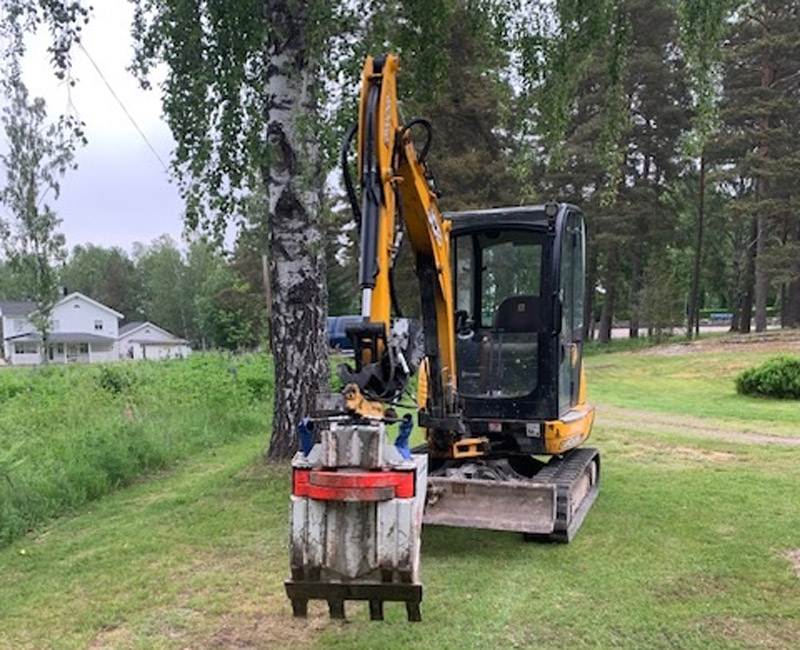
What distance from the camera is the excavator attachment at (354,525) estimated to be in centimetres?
347

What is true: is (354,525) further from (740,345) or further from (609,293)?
(609,293)

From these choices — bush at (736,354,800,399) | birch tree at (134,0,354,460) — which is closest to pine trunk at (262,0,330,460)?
birch tree at (134,0,354,460)

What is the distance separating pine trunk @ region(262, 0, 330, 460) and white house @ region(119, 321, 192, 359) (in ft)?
203

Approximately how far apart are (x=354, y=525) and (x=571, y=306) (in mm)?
3763

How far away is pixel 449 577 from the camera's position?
16.7 ft

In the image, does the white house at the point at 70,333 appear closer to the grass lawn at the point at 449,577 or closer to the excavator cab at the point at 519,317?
the grass lawn at the point at 449,577

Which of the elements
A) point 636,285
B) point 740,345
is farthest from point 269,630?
point 636,285

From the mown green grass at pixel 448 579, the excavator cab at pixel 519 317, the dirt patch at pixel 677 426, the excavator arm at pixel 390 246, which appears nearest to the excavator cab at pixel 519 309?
the excavator cab at pixel 519 317

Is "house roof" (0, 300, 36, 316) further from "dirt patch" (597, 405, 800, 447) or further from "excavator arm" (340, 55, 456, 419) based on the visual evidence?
"excavator arm" (340, 55, 456, 419)

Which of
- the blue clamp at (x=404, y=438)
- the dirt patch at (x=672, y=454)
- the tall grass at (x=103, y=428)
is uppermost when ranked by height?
the blue clamp at (x=404, y=438)

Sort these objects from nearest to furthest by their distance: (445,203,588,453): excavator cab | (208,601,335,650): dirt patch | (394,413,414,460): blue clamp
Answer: (394,413,414,460): blue clamp → (208,601,335,650): dirt patch → (445,203,588,453): excavator cab

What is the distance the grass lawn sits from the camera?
419 cm

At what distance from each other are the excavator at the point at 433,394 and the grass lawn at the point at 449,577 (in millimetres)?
478

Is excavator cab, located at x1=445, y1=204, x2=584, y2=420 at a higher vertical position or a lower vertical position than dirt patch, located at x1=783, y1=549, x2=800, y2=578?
higher
